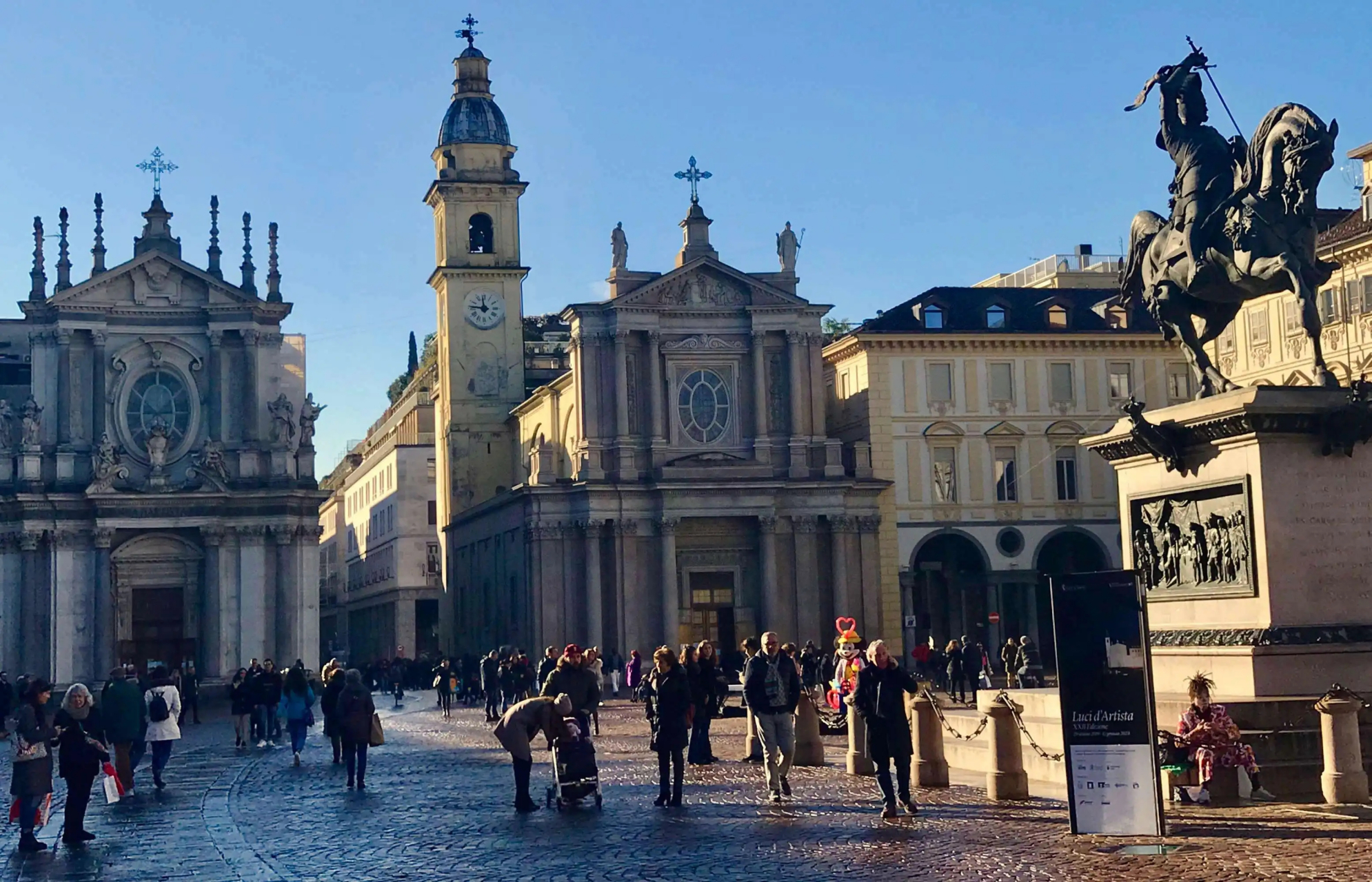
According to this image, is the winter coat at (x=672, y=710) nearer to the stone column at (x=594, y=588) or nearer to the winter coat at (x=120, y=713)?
the winter coat at (x=120, y=713)

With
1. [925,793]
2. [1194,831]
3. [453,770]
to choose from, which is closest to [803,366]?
[453,770]

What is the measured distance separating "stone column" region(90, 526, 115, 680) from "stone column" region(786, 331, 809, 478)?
24.8 metres

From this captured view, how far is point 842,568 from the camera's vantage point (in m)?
72.1

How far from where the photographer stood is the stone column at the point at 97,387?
6762cm

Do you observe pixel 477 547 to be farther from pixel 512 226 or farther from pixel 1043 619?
pixel 1043 619

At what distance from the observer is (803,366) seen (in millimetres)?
73625

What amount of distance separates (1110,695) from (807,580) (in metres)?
56.6

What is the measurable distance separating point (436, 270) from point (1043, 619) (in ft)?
103

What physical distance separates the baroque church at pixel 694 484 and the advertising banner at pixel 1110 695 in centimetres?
5394

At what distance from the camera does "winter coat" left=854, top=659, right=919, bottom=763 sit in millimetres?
19297

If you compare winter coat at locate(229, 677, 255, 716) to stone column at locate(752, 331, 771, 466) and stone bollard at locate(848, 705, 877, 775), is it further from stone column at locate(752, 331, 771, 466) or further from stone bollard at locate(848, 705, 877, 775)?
stone column at locate(752, 331, 771, 466)

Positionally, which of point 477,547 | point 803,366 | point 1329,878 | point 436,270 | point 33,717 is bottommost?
point 1329,878

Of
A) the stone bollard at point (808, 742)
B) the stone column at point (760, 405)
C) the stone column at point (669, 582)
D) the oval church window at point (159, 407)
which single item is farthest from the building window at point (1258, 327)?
the stone bollard at point (808, 742)

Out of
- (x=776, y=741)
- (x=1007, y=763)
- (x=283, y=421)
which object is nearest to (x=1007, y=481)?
(x=283, y=421)
